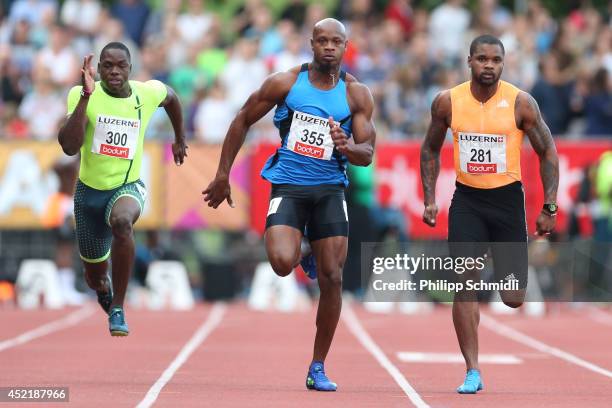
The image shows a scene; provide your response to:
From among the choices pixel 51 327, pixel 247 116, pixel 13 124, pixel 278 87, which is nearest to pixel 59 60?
pixel 13 124

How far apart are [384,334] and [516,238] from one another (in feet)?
21.6

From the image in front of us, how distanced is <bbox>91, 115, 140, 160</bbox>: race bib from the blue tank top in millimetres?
1434

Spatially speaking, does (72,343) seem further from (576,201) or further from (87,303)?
(576,201)

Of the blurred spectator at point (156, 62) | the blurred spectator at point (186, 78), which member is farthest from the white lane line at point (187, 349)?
the blurred spectator at point (156, 62)

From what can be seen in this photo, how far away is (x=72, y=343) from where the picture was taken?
16.1 metres

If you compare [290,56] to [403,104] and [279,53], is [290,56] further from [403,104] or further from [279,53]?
[403,104]

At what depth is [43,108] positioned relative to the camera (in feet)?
75.0

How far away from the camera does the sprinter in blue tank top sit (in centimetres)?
1130

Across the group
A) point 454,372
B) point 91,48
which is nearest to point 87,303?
point 91,48

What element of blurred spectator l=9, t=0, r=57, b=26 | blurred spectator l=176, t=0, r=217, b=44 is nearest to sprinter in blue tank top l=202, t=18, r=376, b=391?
blurred spectator l=176, t=0, r=217, b=44

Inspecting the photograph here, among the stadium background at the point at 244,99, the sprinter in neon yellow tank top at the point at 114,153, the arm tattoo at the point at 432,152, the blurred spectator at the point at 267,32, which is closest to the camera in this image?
the arm tattoo at the point at 432,152

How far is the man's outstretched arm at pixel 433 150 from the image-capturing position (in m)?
11.6

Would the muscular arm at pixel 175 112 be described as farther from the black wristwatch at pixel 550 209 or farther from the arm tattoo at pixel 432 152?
the black wristwatch at pixel 550 209

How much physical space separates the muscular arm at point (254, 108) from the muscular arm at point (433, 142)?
1.09 m
